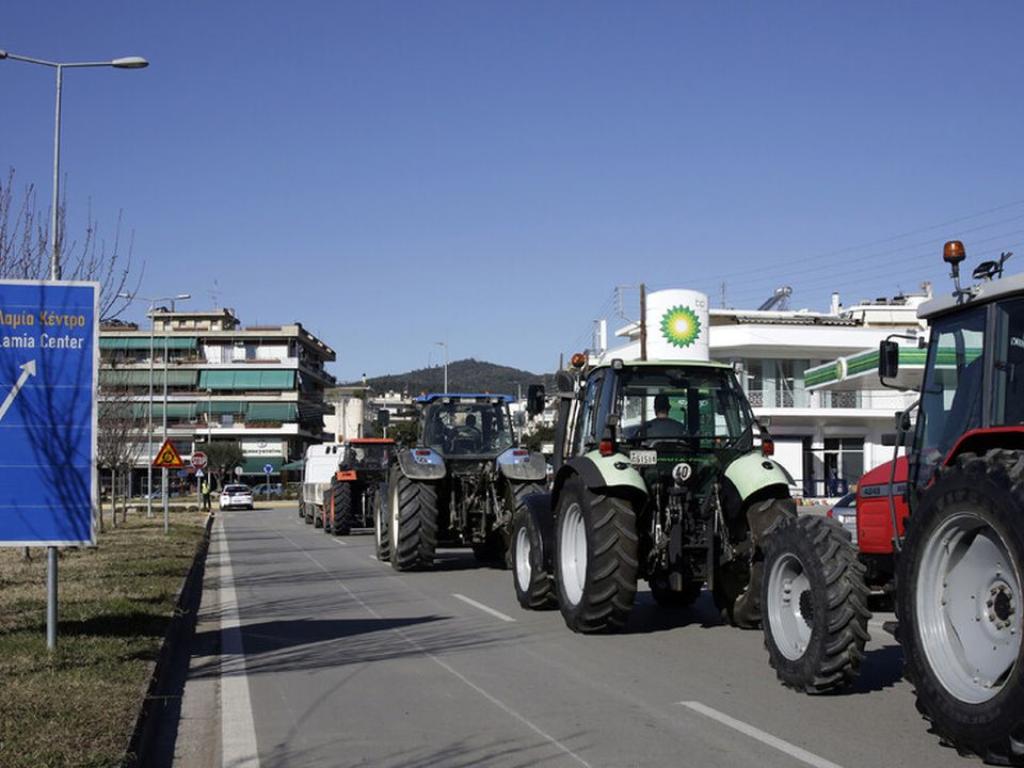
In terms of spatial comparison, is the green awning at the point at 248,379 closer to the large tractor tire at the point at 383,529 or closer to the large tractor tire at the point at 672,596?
the large tractor tire at the point at 383,529

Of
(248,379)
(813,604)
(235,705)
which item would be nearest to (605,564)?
(813,604)

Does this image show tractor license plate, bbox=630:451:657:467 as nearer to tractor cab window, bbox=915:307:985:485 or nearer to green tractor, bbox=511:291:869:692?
green tractor, bbox=511:291:869:692

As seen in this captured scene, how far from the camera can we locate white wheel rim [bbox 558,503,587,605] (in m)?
11.3

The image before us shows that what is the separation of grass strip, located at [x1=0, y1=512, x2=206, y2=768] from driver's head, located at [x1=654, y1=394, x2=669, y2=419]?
509 cm

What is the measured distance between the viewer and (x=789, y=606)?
8203 millimetres

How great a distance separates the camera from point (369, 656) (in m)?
10.2

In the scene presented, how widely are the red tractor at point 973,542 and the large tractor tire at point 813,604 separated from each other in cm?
45

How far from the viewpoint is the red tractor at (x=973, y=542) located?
18.8 ft

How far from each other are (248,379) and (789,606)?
10094 centimetres

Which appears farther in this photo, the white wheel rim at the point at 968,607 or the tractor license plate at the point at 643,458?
the tractor license plate at the point at 643,458

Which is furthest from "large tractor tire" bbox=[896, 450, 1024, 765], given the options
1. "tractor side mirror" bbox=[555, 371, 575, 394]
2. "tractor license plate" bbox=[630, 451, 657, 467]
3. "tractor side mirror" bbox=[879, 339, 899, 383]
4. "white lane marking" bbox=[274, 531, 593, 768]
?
"tractor side mirror" bbox=[555, 371, 575, 394]

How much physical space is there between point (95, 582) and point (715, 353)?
153ft

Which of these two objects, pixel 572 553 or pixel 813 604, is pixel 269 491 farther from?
pixel 813 604

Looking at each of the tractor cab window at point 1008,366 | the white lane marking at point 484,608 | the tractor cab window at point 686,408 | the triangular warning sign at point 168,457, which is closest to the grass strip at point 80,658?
the white lane marking at point 484,608
